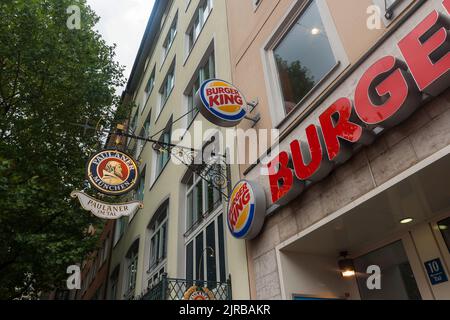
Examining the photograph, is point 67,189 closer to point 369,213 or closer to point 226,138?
point 226,138

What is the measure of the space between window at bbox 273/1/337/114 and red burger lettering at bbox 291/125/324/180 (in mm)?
1211

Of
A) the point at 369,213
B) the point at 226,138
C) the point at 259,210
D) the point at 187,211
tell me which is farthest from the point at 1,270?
the point at 369,213

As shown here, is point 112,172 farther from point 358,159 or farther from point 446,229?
point 446,229

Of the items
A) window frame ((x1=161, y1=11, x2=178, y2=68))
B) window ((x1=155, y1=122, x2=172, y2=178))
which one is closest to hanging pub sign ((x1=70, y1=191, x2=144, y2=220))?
window ((x1=155, y1=122, x2=172, y2=178))

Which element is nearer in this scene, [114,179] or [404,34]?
[404,34]

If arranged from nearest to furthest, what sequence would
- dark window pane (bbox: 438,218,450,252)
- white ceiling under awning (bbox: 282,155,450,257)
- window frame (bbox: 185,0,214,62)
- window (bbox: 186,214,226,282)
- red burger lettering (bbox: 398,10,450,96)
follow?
red burger lettering (bbox: 398,10,450,96)
white ceiling under awning (bbox: 282,155,450,257)
dark window pane (bbox: 438,218,450,252)
window (bbox: 186,214,226,282)
window frame (bbox: 185,0,214,62)

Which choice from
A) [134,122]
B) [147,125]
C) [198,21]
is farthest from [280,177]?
[134,122]

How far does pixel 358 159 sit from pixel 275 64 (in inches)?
153

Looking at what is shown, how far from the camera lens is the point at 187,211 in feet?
35.4

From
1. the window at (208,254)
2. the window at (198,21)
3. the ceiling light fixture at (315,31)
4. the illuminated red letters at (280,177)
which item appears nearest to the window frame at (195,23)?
the window at (198,21)

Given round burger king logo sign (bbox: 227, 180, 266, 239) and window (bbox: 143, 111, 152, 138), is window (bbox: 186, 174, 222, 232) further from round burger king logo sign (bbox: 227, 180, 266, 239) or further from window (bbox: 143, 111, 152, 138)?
window (bbox: 143, 111, 152, 138)

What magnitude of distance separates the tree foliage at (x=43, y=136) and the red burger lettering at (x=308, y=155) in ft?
25.9

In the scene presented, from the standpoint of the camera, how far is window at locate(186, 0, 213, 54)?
45.1 feet

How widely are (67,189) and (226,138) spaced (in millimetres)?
7211
